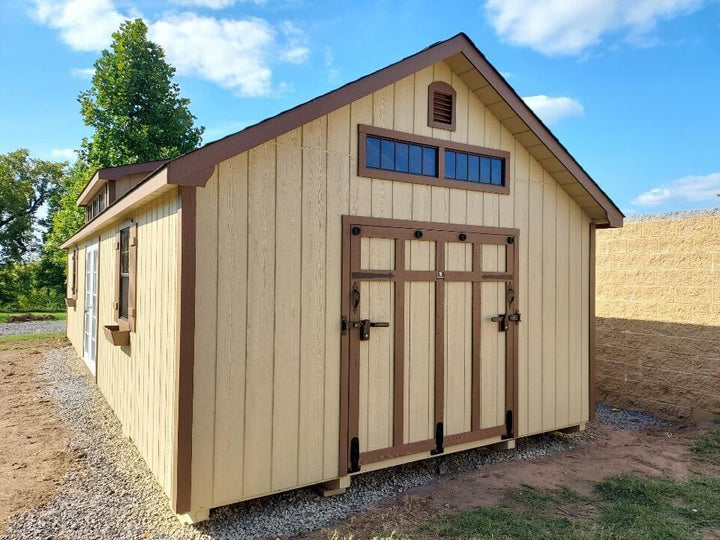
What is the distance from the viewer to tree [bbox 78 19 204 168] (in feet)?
53.5

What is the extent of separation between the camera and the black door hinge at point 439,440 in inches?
167

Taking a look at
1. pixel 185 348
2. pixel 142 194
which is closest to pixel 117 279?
pixel 142 194

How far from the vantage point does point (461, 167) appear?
14.8 ft

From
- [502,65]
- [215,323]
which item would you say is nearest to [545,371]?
[502,65]

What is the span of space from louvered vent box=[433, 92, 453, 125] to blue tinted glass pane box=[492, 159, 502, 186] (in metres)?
0.68

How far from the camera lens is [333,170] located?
148 inches

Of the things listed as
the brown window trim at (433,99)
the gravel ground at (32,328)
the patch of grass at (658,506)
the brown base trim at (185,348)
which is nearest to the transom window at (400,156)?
the brown window trim at (433,99)

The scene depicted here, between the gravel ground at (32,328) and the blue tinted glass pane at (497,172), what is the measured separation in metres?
14.4

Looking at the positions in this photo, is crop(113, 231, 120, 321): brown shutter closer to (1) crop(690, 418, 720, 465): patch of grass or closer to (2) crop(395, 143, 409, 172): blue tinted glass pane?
(2) crop(395, 143, 409, 172): blue tinted glass pane

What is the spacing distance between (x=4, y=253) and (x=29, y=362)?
1952 centimetres

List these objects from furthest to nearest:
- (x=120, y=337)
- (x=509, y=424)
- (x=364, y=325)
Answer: (x=509, y=424), (x=120, y=337), (x=364, y=325)

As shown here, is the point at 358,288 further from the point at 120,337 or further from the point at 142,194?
the point at 120,337

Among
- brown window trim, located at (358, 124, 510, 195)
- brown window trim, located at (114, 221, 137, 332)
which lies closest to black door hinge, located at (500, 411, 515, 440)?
brown window trim, located at (358, 124, 510, 195)

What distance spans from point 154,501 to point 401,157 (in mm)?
3440
